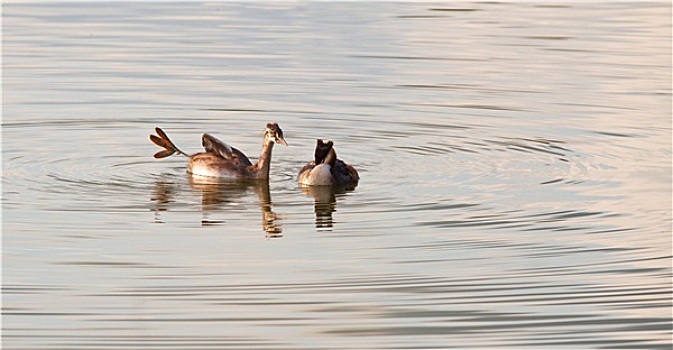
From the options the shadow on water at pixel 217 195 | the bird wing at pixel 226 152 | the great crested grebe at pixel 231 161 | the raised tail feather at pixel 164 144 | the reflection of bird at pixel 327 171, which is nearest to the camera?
the shadow on water at pixel 217 195

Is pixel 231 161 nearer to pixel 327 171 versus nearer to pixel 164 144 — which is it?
pixel 164 144

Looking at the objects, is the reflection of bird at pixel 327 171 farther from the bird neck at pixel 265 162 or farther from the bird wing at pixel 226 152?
the bird wing at pixel 226 152

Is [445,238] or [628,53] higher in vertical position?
[628,53]

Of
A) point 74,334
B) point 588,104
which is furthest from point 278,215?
point 588,104

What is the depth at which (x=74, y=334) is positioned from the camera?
9633 millimetres

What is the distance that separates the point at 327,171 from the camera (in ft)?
48.8

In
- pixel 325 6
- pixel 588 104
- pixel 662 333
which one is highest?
pixel 325 6

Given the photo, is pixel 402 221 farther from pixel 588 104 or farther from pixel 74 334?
pixel 588 104

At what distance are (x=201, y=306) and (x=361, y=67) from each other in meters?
12.6

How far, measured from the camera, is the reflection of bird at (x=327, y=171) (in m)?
14.9

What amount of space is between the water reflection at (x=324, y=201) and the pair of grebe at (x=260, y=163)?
0.23 feet

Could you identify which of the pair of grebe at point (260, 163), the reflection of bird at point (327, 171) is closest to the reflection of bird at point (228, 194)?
the pair of grebe at point (260, 163)

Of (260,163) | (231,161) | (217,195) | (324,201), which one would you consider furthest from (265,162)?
(324,201)

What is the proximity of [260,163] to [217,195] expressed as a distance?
0.96 metres
